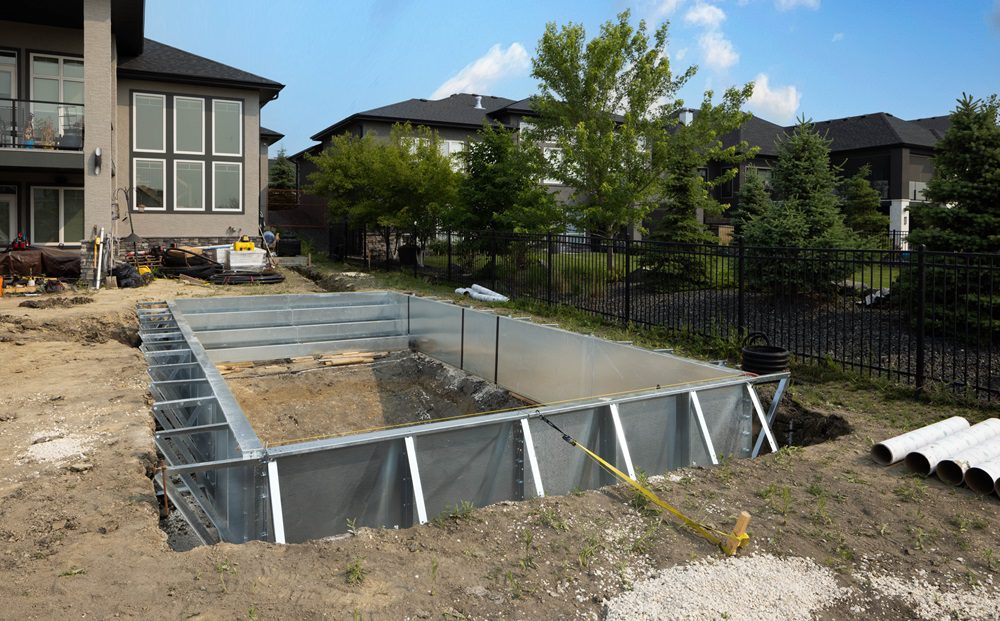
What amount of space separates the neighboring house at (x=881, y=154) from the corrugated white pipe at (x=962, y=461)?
1351 inches

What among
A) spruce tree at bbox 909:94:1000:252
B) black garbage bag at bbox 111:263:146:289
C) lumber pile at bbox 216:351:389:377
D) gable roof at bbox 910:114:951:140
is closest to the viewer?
spruce tree at bbox 909:94:1000:252

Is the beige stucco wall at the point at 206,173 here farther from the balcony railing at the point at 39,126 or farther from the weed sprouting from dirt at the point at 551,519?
the weed sprouting from dirt at the point at 551,519

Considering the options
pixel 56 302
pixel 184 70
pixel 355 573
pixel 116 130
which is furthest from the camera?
pixel 184 70

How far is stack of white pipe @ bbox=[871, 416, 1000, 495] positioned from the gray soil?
246 inches

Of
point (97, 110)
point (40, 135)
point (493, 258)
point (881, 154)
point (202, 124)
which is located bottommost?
point (493, 258)

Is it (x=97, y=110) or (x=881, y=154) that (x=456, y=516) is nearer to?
(x=97, y=110)

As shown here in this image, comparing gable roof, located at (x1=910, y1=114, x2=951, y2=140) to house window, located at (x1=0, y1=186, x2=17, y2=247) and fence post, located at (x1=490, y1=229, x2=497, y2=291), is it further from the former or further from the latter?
house window, located at (x1=0, y1=186, x2=17, y2=247)

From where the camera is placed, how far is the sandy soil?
3.67 meters

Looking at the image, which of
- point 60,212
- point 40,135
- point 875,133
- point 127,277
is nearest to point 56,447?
point 127,277

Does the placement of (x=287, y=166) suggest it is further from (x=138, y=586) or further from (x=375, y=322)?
(x=138, y=586)

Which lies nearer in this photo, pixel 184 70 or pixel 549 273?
pixel 549 273

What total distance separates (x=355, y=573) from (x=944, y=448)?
4.97 m

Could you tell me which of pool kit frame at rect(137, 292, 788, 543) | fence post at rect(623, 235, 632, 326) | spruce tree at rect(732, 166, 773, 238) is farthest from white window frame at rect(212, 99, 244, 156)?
fence post at rect(623, 235, 632, 326)

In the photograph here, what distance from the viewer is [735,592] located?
396 cm
